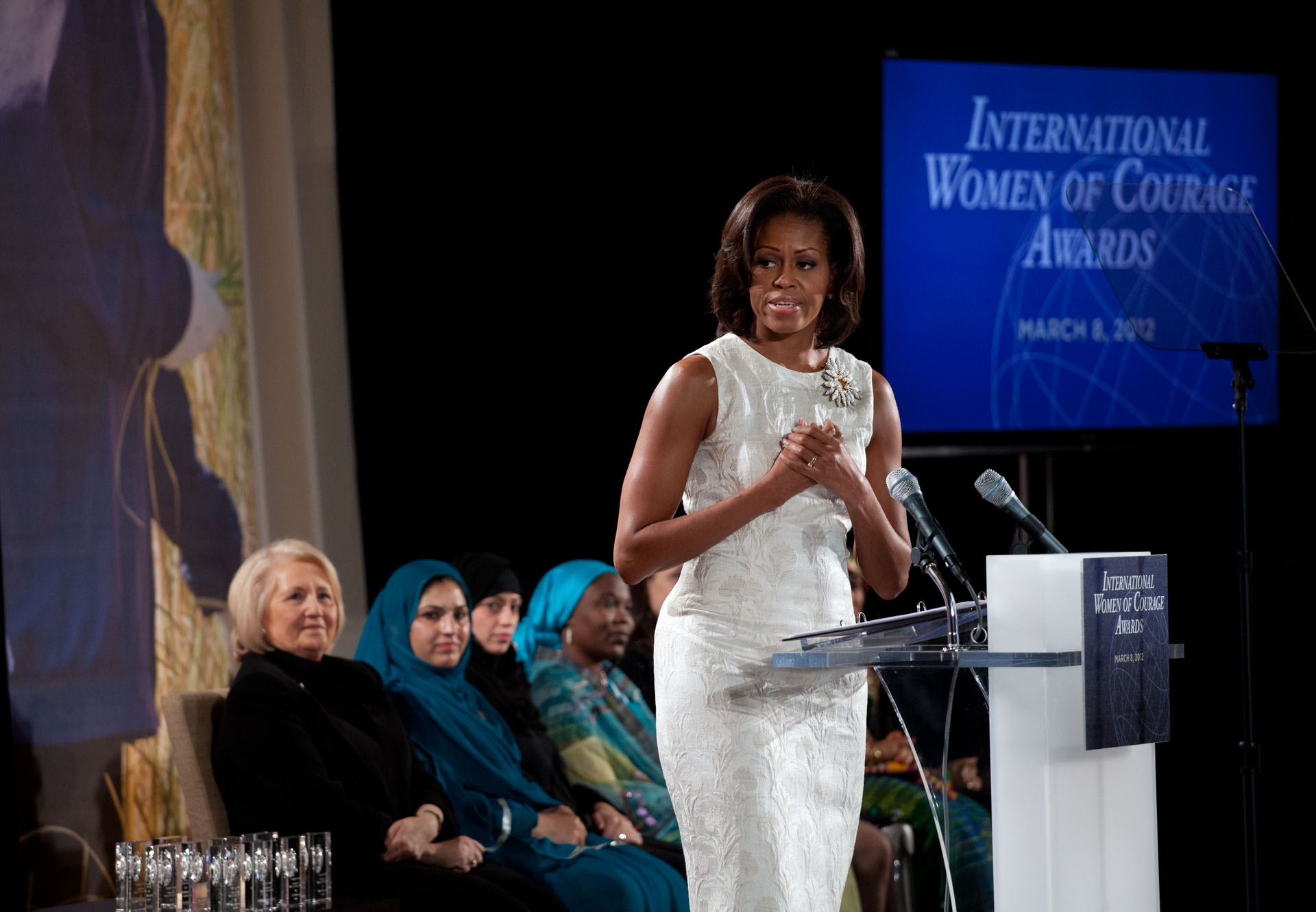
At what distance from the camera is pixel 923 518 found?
2.04 meters

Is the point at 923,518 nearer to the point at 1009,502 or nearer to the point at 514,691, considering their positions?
the point at 1009,502

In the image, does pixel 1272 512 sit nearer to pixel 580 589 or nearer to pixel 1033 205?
pixel 1033 205

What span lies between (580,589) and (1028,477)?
6.26 ft

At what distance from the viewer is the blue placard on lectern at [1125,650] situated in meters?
1.97

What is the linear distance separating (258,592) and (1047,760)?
2.78 meters

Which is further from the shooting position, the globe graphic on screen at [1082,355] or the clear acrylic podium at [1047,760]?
the globe graphic on screen at [1082,355]

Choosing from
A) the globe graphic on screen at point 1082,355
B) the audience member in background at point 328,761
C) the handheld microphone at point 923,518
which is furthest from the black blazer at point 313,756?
the globe graphic on screen at point 1082,355

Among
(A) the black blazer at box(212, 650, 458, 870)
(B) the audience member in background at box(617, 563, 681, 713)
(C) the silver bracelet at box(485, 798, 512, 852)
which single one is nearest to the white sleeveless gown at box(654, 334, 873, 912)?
(A) the black blazer at box(212, 650, 458, 870)

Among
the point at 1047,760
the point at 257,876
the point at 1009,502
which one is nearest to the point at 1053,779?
the point at 1047,760

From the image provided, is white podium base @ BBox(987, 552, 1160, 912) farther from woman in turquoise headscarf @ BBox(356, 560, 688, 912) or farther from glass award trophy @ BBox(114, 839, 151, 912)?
woman in turquoise headscarf @ BBox(356, 560, 688, 912)

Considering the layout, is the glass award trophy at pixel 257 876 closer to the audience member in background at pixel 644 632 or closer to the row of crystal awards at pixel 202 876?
the row of crystal awards at pixel 202 876

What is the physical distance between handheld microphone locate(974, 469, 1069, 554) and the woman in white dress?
0.34 meters

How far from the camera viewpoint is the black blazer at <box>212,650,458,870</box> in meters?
3.96

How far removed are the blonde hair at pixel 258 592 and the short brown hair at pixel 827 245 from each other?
83.1 inches
